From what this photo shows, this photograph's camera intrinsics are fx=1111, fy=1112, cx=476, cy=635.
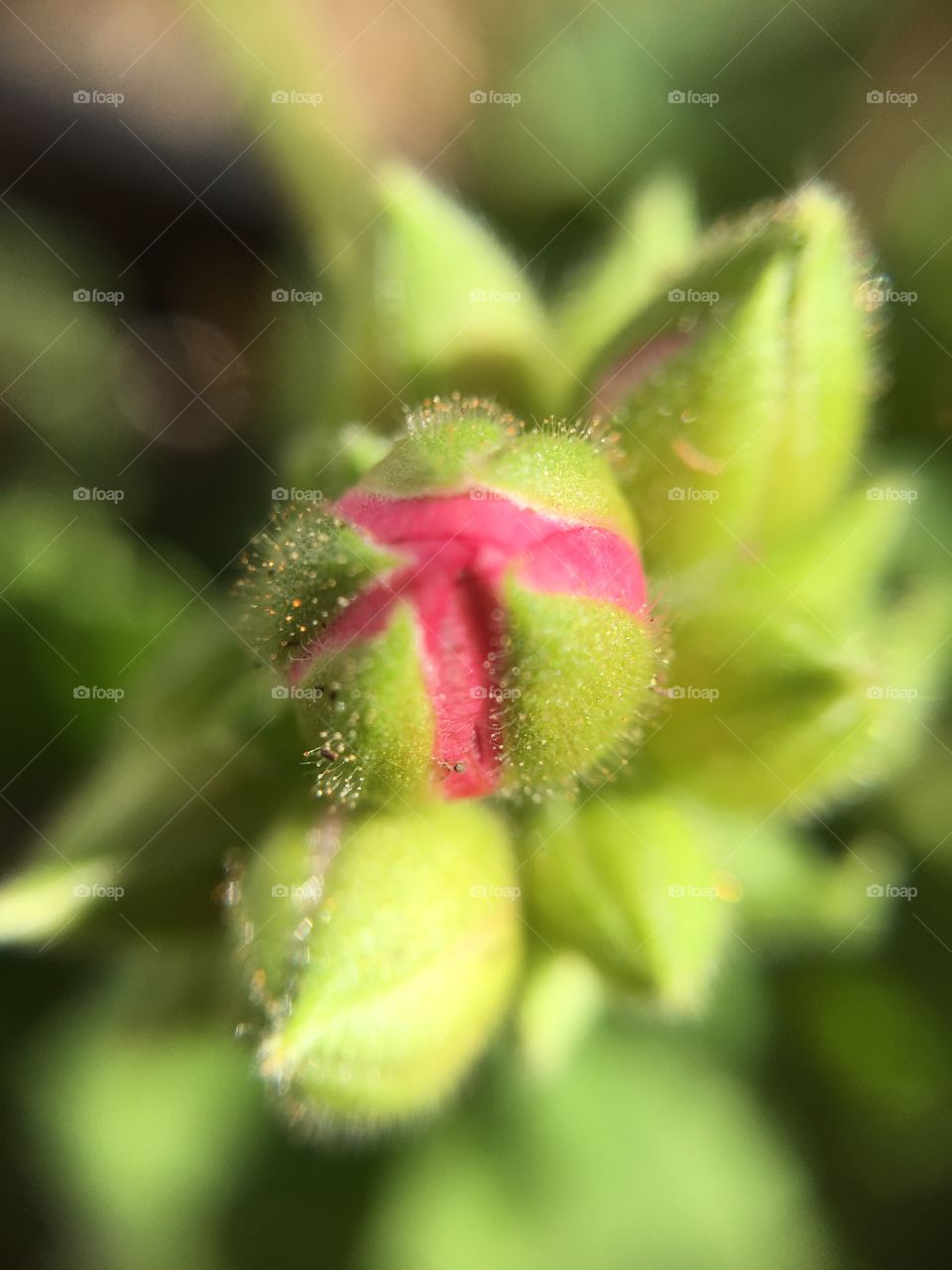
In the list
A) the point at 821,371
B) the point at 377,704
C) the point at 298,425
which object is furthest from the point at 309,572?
the point at 298,425

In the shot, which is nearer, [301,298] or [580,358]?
[580,358]

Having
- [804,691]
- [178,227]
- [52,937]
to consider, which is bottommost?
[52,937]

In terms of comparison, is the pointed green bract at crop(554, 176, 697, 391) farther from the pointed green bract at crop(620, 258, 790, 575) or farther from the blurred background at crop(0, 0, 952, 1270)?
the blurred background at crop(0, 0, 952, 1270)

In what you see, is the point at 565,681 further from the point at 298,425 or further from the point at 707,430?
the point at 298,425

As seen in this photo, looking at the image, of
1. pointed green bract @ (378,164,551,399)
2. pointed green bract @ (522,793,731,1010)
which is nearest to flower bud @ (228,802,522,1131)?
pointed green bract @ (522,793,731,1010)

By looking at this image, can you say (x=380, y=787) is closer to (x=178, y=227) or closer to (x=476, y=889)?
(x=476, y=889)

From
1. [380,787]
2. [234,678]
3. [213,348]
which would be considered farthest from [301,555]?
[213,348]
